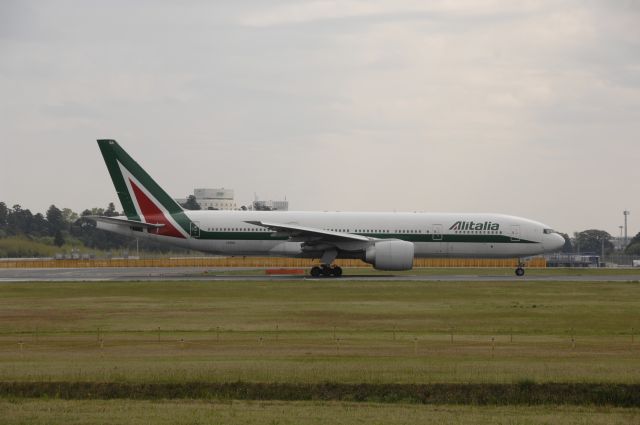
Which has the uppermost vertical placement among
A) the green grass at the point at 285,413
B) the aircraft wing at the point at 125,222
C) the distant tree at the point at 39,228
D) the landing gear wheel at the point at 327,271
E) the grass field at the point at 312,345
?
the distant tree at the point at 39,228

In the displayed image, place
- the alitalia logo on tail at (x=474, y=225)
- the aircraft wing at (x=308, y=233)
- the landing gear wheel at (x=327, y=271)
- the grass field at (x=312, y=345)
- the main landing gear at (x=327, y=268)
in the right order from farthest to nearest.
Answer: the alitalia logo on tail at (x=474, y=225) < the landing gear wheel at (x=327, y=271) < the main landing gear at (x=327, y=268) < the aircraft wing at (x=308, y=233) < the grass field at (x=312, y=345)

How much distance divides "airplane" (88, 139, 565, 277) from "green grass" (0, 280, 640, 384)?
330 inches

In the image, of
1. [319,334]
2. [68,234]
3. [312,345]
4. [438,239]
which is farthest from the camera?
[68,234]

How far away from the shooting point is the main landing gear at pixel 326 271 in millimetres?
61812

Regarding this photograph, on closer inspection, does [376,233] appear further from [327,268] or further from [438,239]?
[438,239]

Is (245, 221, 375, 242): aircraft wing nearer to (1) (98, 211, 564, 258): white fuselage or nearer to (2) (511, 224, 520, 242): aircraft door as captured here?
(1) (98, 211, 564, 258): white fuselage

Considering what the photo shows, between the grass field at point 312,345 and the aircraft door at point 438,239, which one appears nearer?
the grass field at point 312,345

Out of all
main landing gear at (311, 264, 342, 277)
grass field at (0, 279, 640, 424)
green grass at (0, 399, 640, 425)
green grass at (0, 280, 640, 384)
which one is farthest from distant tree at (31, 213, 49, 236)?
green grass at (0, 399, 640, 425)

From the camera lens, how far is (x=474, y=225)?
208ft

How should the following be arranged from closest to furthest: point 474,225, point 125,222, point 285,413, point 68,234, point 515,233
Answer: point 285,413 < point 125,222 < point 474,225 < point 515,233 < point 68,234

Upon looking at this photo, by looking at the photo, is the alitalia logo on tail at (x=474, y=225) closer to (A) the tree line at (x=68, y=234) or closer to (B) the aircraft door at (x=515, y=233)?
(B) the aircraft door at (x=515, y=233)

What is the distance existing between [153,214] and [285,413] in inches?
1741

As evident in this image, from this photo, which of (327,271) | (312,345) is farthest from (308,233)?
(312,345)

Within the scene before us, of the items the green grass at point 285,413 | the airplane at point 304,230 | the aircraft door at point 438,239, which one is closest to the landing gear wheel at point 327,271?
the airplane at point 304,230
